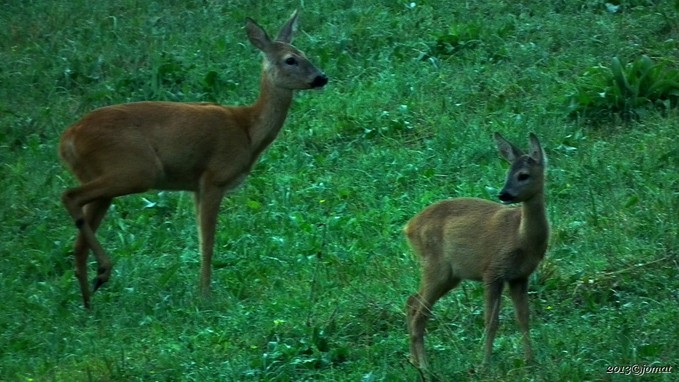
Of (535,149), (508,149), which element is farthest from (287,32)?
(535,149)

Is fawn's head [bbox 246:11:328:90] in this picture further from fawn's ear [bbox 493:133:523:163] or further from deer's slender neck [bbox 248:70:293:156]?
fawn's ear [bbox 493:133:523:163]

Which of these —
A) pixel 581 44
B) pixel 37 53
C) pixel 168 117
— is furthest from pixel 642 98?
pixel 37 53

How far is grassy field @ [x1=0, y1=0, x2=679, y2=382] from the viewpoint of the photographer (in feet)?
24.1

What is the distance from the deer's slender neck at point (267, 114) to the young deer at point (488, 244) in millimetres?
2365

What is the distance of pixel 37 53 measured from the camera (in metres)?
13.6

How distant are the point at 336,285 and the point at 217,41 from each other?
5480 millimetres

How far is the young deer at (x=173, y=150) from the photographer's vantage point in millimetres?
9086

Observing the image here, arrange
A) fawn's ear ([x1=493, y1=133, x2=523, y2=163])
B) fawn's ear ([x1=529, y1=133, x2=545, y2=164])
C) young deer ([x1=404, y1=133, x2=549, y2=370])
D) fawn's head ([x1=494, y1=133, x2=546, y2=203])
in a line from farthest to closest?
fawn's ear ([x1=493, y1=133, x2=523, y2=163]), fawn's ear ([x1=529, y1=133, x2=545, y2=164]), fawn's head ([x1=494, y1=133, x2=546, y2=203]), young deer ([x1=404, y1=133, x2=549, y2=370])

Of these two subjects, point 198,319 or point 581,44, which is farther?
point 581,44

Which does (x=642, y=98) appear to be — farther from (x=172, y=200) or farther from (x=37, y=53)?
(x=37, y=53)

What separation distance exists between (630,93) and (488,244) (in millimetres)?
3999

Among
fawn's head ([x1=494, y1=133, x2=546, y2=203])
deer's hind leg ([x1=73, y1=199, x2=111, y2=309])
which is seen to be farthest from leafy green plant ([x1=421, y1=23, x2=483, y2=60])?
fawn's head ([x1=494, y1=133, x2=546, y2=203])

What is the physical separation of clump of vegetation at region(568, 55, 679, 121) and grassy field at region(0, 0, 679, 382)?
0.02 m

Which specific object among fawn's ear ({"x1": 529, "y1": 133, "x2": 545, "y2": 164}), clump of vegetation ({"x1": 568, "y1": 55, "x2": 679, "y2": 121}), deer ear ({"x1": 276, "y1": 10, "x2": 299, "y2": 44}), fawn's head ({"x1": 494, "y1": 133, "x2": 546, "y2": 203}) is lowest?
clump of vegetation ({"x1": 568, "y1": 55, "x2": 679, "y2": 121})
